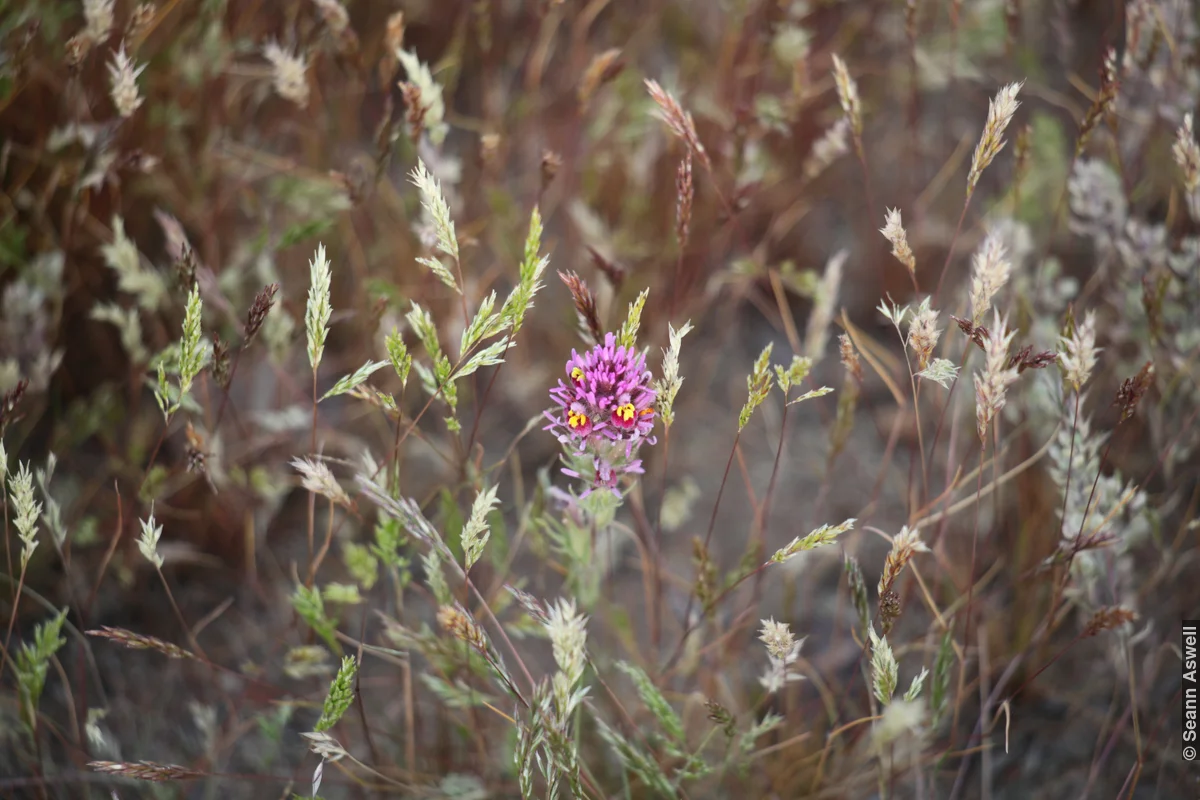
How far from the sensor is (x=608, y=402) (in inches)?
30.5

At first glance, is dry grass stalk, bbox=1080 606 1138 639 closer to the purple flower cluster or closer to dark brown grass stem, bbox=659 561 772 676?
dark brown grass stem, bbox=659 561 772 676

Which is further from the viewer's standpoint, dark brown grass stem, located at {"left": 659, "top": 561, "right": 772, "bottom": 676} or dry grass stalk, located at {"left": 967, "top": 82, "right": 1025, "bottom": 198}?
dark brown grass stem, located at {"left": 659, "top": 561, "right": 772, "bottom": 676}

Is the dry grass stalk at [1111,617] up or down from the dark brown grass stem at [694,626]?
up

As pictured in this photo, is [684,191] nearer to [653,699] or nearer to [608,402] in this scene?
[608,402]

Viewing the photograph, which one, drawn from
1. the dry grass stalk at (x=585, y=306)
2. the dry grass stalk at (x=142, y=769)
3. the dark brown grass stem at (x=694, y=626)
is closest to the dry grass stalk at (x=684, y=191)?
the dry grass stalk at (x=585, y=306)

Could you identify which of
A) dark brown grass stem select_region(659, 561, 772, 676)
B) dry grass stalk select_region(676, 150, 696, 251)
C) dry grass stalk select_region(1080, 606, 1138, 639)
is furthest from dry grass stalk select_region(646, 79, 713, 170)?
dry grass stalk select_region(1080, 606, 1138, 639)

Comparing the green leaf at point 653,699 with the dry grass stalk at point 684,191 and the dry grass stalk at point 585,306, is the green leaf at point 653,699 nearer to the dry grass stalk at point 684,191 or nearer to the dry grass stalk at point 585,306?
the dry grass stalk at point 585,306

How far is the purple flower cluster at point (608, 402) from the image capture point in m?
0.77

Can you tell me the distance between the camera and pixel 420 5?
1.72 meters

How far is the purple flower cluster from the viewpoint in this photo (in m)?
0.77

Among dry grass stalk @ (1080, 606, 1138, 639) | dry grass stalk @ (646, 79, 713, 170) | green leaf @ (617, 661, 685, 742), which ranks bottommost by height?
green leaf @ (617, 661, 685, 742)

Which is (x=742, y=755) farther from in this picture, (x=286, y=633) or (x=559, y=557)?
(x=286, y=633)

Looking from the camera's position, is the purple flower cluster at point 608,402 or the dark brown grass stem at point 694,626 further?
the dark brown grass stem at point 694,626

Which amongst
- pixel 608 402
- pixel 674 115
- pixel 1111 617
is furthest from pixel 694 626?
pixel 674 115
